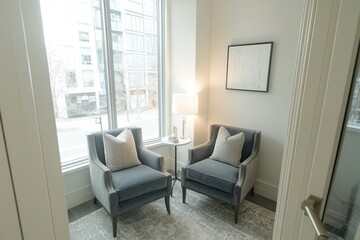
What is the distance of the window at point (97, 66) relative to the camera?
7.54ft

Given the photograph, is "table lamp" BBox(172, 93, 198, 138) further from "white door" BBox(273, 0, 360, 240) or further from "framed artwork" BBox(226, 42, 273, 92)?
"white door" BBox(273, 0, 360, 240)

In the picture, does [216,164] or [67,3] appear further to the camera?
[216,164]

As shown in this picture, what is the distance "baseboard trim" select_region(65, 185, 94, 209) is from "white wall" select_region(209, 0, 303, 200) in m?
2.02

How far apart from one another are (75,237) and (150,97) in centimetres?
203

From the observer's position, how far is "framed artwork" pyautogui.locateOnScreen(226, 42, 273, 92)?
2.53m

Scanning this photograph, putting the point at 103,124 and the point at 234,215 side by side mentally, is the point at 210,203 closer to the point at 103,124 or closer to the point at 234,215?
the point at 234,215

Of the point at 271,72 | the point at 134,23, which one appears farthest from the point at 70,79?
the point at 271,72

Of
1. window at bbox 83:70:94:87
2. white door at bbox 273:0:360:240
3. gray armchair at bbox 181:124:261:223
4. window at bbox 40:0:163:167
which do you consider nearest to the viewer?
white door at bbox 273:0:360:240

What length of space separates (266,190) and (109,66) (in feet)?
8.66

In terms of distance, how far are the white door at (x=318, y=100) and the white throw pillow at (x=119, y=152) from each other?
75.0 inches

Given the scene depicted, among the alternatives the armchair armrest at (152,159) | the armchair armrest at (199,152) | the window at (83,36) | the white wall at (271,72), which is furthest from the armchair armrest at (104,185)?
the white wall at (271,72)

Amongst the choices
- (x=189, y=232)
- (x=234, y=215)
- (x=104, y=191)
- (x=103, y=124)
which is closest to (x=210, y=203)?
(x=234, y=215)

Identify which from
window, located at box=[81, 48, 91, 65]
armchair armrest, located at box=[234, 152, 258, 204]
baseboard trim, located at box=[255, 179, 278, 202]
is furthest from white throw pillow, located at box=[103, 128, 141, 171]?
baseboard trim, located at box=[255, 179, 278, 202]

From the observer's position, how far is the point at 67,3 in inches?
89.3
